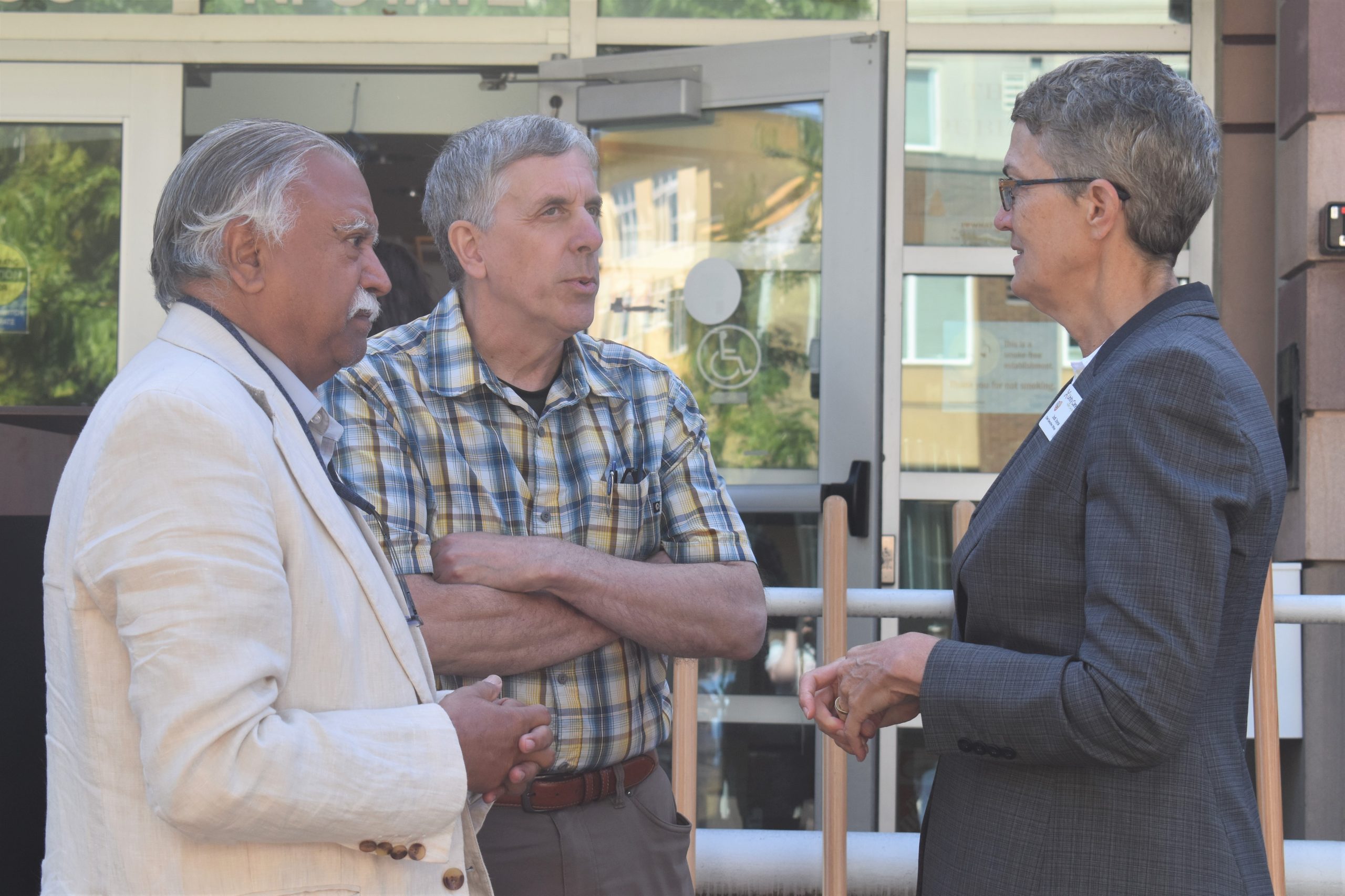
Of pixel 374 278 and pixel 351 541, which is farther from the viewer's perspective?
pixel 374 278

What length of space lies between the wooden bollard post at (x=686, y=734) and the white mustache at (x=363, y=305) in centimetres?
107

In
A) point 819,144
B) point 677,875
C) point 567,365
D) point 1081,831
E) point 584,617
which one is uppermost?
point 819,144

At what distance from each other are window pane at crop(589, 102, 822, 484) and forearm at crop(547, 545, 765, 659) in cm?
219

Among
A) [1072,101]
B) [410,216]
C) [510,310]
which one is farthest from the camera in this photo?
[410,216]

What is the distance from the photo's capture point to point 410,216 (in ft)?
19.7

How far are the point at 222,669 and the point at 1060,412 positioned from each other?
3.38ft

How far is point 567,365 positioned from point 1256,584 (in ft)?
3.83

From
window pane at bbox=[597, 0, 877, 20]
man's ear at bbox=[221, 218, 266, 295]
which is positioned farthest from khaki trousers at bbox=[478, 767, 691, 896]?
window pane at bbox=[597, 0, 877, 20]

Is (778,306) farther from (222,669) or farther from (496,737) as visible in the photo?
(222,669)

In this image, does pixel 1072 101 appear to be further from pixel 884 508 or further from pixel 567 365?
pixel 884 508

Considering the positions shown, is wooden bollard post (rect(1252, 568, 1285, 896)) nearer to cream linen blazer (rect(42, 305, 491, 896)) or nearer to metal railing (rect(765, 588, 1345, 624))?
metal railing (rect(765, 588, 1345, 624))

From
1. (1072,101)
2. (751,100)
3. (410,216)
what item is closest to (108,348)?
(410,216)

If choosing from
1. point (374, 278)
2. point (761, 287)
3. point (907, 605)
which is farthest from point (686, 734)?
point (761, 287)

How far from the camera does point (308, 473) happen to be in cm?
149
